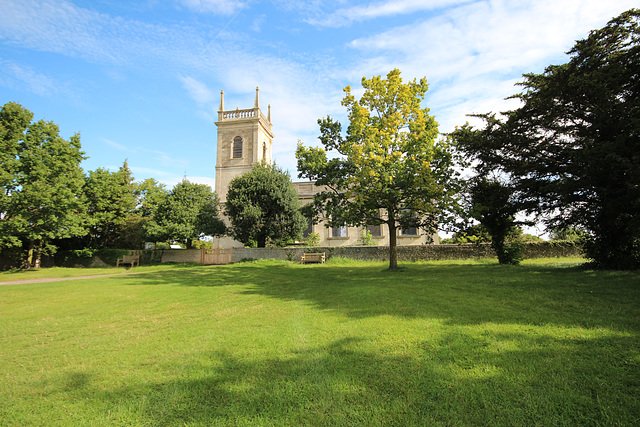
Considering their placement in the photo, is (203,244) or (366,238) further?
(203,244)

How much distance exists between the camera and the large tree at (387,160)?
44.4 ft

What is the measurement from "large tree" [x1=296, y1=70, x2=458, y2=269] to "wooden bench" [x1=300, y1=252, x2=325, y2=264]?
7.54m

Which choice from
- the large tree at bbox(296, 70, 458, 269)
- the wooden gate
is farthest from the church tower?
the large tree at bbox(296, 70, 458, 269)

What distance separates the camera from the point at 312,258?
2269 cm

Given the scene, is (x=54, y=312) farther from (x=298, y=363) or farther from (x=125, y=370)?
(x=298, y=363)

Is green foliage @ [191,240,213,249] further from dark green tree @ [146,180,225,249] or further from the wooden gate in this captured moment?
the wooden gate

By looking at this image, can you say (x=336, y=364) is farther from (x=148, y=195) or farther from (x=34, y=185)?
(x=148, y=195)

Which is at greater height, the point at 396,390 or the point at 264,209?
the point at 264,209

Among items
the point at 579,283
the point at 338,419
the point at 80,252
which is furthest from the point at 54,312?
the point at 80,252

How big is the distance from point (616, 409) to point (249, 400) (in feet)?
10.8

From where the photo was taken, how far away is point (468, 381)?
328 cm

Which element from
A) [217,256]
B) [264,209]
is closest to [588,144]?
[264,209]

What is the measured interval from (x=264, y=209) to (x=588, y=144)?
2175 centimetres

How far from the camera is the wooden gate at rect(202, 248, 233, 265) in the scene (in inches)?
1022
